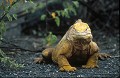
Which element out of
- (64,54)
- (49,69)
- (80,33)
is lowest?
(49,69)

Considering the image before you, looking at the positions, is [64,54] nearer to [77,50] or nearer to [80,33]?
[77,50]

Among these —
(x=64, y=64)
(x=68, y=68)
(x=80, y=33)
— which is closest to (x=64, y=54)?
(x=64, y=64)

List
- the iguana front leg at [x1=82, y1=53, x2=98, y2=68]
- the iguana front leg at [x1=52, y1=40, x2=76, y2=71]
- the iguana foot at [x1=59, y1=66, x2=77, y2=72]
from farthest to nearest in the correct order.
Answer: the iguana front leg at [x1=82, y1=53, x2=98, y2=68] → the iguana front leg at [x1=52, y1=40, x2=76, y2=71] → the iguana foot at [x1=59, y1=66, x2=77, y2=72]

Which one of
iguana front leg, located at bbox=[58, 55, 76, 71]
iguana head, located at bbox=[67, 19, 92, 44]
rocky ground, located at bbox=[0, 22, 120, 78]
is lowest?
rocky ground, located at bbox=[0, 22, 120, 78]

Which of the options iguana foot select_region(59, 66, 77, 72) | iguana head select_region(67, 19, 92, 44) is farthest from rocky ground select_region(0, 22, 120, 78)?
iguana head select_region(67, 19, 92, 44)

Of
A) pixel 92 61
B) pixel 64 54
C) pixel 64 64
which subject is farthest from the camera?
pixel 92 61

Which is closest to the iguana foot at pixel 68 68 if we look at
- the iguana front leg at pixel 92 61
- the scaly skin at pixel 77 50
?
the scaly skin at pixel 77 50

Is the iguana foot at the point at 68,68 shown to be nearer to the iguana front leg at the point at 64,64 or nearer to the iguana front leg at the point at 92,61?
the iguana front leg at the point at 64,64

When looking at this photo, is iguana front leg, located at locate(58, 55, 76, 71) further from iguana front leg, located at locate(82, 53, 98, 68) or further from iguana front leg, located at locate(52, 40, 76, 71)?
iguana front leg, located at locate(82, 53, 98, 68)

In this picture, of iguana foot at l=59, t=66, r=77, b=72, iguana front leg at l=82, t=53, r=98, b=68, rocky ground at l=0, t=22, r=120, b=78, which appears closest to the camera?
rocky ground at l=0, t=22, r=120, b=78
